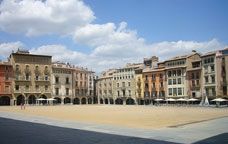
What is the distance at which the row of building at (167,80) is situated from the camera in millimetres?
76000

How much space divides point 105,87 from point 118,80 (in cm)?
854

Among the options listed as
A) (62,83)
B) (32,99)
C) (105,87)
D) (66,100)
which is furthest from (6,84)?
(105,87)

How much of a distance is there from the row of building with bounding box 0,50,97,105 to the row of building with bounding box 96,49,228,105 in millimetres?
12382

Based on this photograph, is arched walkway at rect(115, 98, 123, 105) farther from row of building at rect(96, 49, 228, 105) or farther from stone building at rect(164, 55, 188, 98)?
stone building at rect(164, 55, 188, 98)

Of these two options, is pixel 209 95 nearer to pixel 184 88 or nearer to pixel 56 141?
pixel 184 88

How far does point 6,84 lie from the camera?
3703 inches

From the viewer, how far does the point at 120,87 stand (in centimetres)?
11506

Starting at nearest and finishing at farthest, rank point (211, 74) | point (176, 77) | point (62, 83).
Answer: point (211, 74) < point (176, 77) < point (62, 83)

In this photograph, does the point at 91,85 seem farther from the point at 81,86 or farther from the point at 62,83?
the point at 62,83

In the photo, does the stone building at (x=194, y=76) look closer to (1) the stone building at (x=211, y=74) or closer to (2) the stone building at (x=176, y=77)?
(2) the stone building at (x=176, y=77)

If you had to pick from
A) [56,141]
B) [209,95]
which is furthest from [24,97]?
[56,141]

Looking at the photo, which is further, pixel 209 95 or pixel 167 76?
pixel 167 76

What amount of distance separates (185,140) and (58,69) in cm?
9410

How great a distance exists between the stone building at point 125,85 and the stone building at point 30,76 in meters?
26.0
